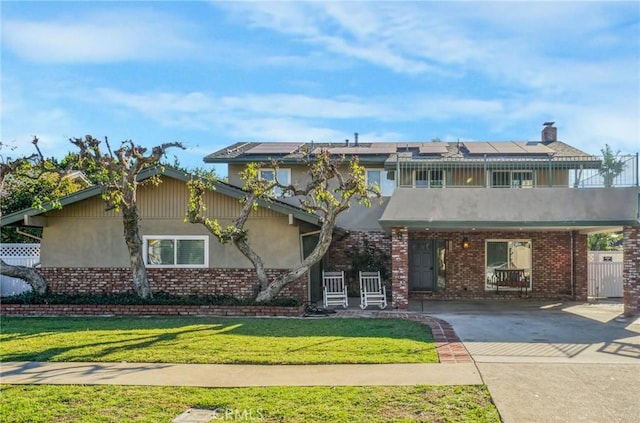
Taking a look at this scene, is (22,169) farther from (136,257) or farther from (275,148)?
(275,148)

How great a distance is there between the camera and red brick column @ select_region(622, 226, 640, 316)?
1261cm

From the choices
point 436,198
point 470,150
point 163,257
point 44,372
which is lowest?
point 44,372

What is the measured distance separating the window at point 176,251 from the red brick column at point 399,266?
17.5ft

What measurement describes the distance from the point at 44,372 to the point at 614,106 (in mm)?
14508

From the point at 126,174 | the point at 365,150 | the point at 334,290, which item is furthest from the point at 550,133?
the point at 126,174

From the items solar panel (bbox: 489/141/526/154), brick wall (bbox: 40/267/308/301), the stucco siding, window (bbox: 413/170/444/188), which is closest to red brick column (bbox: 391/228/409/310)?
brick wall (bbox: 40/267/308/301)

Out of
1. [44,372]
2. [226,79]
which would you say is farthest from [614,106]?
[44,372]

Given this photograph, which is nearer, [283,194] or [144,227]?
[283,194]

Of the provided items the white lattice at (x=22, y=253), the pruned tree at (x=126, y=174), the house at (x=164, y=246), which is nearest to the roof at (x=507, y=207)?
the house at (x=164, y=246)

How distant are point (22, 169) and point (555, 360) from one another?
47.3 ft

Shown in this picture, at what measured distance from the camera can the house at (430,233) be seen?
13.3 m

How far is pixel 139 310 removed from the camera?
12.6 m

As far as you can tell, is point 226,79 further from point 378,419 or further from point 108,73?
point 378,419

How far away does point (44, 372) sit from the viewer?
23.2ft
